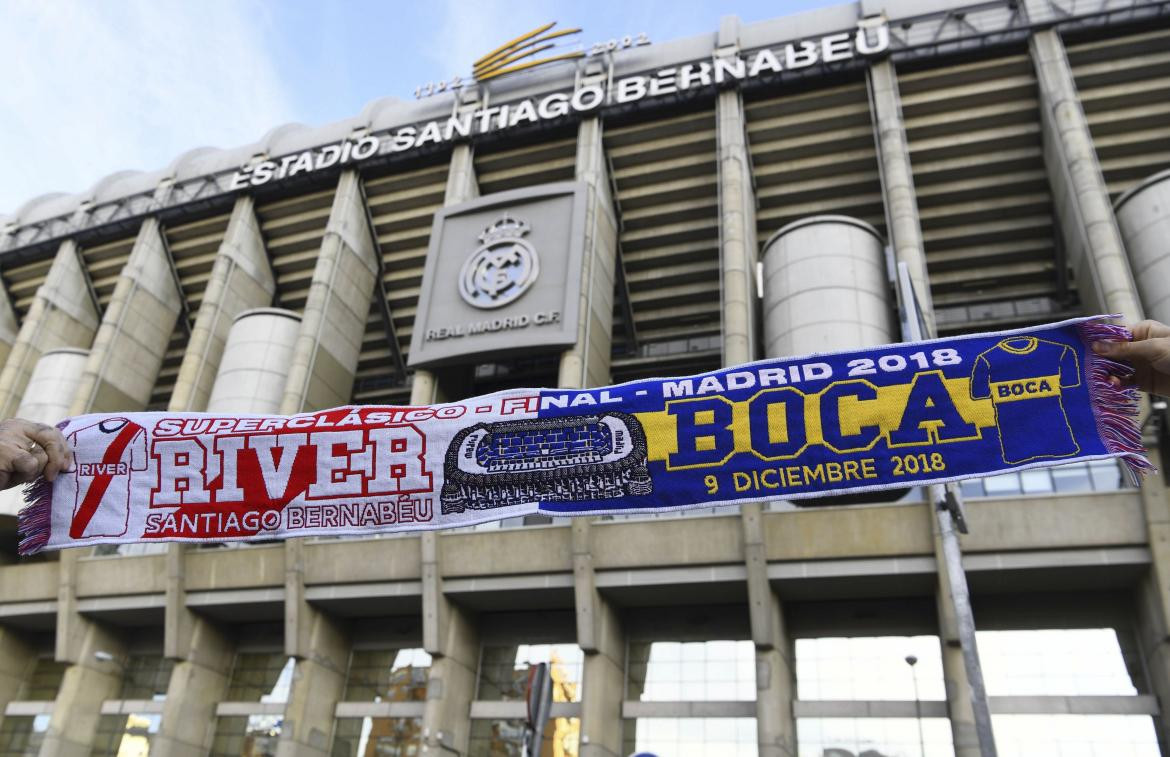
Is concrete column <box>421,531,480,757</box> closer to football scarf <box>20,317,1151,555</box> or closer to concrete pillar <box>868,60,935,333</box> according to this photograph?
concrete pillar <box>868,60,935,333</box>

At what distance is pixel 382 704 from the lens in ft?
94.4

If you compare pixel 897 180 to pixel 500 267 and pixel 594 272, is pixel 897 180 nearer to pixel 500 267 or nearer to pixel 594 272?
pixel 594 272

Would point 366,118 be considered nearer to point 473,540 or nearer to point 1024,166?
point 473,540

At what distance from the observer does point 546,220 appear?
31.1 m

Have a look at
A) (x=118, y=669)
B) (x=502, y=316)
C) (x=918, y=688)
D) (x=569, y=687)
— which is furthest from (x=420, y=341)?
(x=918, y=688)

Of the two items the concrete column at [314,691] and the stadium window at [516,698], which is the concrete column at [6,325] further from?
the stadium window at [516,698]

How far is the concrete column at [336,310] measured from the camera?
31406 mm

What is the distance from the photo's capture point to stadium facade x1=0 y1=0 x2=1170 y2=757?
23547 mm

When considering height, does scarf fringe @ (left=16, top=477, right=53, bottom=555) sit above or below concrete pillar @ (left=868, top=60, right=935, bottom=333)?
below

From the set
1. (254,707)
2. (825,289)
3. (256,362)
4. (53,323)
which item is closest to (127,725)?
(254,707)

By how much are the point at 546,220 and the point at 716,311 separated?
8937 mm

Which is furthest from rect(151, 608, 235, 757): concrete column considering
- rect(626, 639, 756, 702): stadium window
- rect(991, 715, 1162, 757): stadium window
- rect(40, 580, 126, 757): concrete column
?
rect(991, 715, 1162, 757): stadium window

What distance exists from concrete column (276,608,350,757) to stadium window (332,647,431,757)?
1.65ft

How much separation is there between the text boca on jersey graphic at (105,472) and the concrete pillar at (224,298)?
26451 mm
